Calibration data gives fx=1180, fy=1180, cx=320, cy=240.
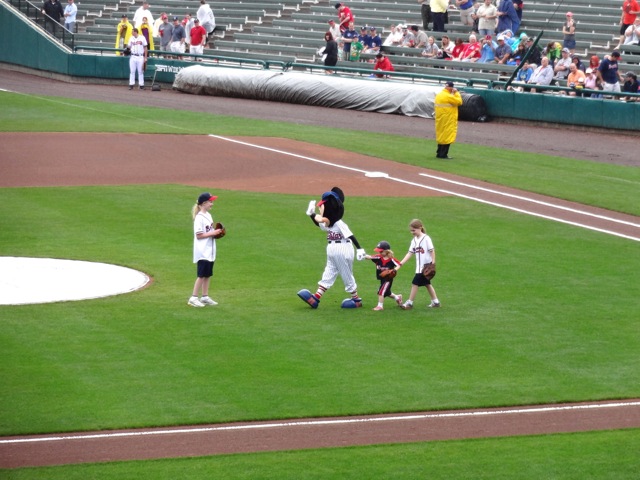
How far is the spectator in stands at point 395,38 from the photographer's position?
46031mm

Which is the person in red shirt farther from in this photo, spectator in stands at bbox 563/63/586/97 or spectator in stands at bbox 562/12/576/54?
spectator in stands at bbox 563/63/586/97

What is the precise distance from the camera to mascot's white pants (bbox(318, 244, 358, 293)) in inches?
623

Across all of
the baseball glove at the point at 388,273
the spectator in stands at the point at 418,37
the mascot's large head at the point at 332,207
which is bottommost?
the baseball glove at the point at 388,273

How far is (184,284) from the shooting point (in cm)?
1769

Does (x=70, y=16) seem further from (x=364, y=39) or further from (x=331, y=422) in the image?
(x=331, y=422)

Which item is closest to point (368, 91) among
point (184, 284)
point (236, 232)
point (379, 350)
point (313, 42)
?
point (313, 42)

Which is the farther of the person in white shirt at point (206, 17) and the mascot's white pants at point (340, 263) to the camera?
the person in white shirt at point (206, 17)

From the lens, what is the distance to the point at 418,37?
45281 millimetres

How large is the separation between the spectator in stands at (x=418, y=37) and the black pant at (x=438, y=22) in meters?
1.02

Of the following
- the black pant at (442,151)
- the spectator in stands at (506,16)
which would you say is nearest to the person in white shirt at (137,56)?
the spectator in stands at (506,16)

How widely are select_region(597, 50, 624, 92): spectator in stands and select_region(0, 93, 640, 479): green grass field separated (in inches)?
509

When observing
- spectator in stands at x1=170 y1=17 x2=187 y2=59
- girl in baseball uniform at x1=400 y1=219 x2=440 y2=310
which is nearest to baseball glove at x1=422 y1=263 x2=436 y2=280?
girl in baseball uniform at x1=400 y1=219 x2=440 y2=310

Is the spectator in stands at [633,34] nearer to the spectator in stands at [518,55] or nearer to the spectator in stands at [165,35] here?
the spectator in stands at [518,55]

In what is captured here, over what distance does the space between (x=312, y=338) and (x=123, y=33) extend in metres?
38.4
